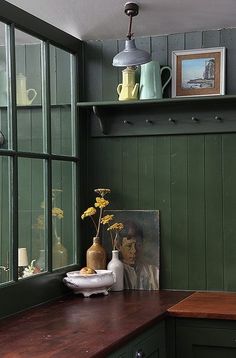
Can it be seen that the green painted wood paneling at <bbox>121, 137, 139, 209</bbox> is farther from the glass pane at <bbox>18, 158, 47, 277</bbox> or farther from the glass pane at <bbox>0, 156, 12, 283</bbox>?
the glass pane at <bbox>0, 156, 12, 283</bbox>

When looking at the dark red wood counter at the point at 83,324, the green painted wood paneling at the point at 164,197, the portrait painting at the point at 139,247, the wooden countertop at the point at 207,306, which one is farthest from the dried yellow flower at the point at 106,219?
the wooden countertop at the point at 207,306

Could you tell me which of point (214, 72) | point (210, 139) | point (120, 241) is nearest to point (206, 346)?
point (120, 241)

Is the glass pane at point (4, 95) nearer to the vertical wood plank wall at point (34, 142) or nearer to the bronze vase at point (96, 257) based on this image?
the vertical wood plank wall at point (34, 142)

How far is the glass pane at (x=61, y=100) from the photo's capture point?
3.69 metres

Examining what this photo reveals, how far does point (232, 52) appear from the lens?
3.79 meters

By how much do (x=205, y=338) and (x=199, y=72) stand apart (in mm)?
1460

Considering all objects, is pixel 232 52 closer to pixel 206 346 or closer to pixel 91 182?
pixel 91 182

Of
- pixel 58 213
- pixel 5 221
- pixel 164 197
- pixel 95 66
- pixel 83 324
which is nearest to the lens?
pixel 83 324

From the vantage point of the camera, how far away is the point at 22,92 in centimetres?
335

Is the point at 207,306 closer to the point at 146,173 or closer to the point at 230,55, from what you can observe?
the point at 146,173

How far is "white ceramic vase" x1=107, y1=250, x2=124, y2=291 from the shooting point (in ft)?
12.6

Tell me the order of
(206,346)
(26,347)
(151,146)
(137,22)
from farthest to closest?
1. (151,146)
2. (137,22)
3. (206,346)
4. (26,347)

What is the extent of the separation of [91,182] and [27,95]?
33.8 inches

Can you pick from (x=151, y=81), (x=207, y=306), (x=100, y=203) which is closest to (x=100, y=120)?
(x=151, y=81)
